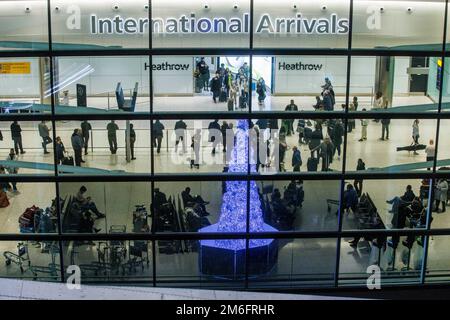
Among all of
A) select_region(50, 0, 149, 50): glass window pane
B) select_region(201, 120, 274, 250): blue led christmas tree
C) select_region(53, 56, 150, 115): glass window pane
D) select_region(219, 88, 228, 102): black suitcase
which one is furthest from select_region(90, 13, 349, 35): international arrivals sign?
select_region(201, 120, 274, 250): blue led christmas tree

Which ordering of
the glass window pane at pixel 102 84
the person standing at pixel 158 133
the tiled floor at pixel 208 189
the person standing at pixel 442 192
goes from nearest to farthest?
1. the glass window pane at pixel 102 84
2. the person standing at pixel 158 133
3. the tiled floor at pixel 208 189
4. the person standing at pixel 442 192

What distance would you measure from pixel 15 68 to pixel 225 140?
15.5 feet

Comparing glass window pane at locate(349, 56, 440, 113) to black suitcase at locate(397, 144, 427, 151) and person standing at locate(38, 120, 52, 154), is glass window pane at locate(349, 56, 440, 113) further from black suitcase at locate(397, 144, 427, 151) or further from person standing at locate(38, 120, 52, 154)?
person standing at locate(38, 120, 52, 154)

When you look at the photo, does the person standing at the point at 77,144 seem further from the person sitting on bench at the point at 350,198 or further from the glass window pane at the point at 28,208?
the person sitting on bench at the point at 350,198

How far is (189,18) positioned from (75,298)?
8626 millimetres

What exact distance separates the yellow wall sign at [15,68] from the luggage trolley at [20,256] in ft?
12.5

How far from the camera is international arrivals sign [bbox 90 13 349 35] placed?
1466 centimetres

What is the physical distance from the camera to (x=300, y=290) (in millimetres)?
16047

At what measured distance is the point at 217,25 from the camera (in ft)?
48.4

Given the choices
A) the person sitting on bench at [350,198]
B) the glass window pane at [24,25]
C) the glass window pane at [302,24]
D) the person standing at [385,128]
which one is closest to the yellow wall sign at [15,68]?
the glass window pane at [24,25]

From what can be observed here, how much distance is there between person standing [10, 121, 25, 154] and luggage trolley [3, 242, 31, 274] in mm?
2145

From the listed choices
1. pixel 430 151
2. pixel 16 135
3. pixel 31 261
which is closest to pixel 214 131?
pixel 16 135

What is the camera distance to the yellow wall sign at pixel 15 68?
1490 cm

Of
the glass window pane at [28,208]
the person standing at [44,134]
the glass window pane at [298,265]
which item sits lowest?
the glass window pane at [298,265]
